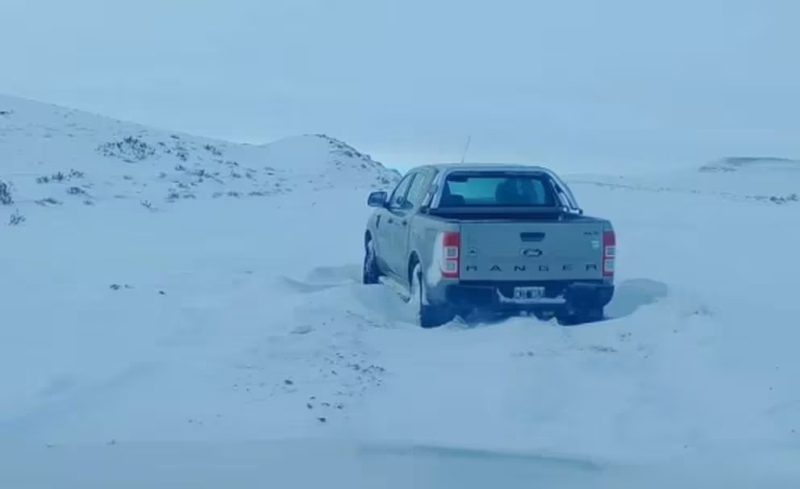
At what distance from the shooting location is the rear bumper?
1093cm

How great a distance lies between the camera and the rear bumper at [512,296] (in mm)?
10930

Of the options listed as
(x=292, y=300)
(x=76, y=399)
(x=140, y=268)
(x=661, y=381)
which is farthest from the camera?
(x=140, y=268)

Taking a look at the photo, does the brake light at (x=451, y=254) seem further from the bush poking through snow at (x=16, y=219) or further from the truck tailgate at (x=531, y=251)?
the bush poking through snow at (x=16, y=219)

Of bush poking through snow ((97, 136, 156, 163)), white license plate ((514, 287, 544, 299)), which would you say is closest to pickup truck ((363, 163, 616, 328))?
white license plate ((514, 287, 544, 299))

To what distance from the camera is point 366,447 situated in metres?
7.43

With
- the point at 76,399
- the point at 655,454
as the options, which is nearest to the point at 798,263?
the point at 655,454

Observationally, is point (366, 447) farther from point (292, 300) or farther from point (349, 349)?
point (292, 300)

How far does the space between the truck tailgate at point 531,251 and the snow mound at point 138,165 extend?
11.3 meters

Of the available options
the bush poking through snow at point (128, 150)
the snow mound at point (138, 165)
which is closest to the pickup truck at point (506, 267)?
the snow mound at point (138, 165)

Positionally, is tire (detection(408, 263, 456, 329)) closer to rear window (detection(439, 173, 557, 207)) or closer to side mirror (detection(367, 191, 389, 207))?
rear window (detection(439, 173, 557, 207))

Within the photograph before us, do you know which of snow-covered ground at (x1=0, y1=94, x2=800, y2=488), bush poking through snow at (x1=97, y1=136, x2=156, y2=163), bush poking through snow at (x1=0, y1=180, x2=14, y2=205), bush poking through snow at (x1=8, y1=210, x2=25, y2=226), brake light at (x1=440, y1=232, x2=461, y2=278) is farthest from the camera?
bush poking through snow at (x1=97, y1=136, x2=156, y2=163)

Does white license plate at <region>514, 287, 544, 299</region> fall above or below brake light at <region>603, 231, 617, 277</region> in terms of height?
below

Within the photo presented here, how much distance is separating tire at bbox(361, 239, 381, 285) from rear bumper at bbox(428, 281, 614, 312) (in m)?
3.09

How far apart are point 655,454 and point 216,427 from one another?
8.78 ft
